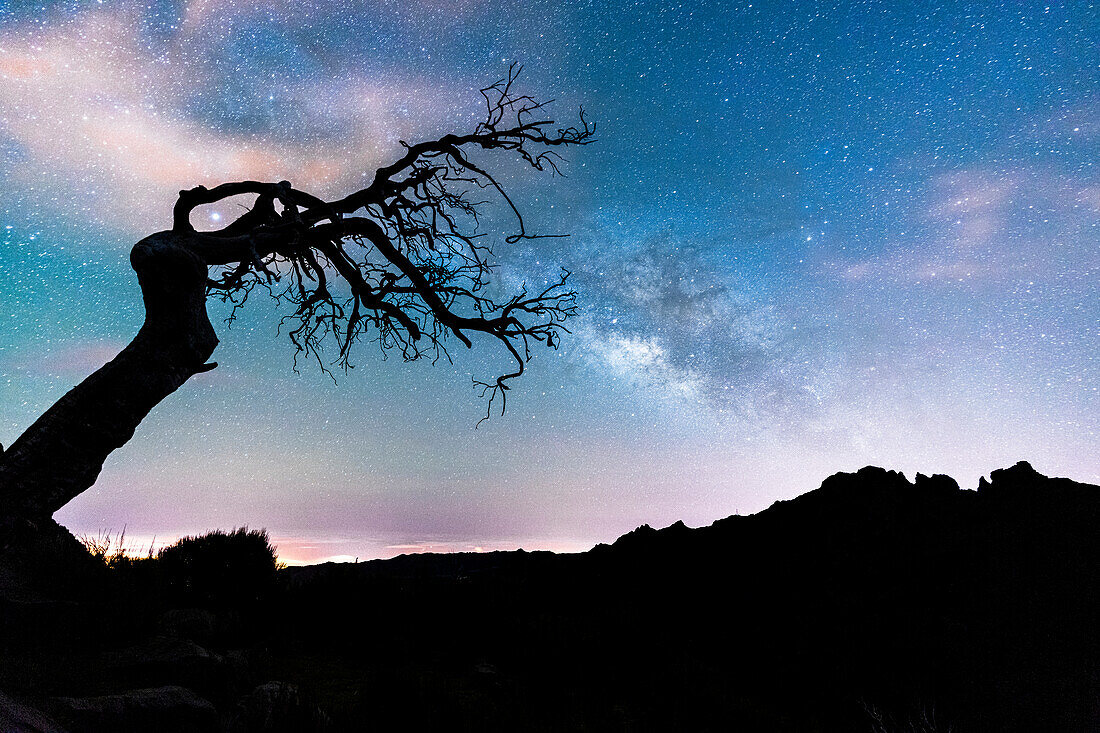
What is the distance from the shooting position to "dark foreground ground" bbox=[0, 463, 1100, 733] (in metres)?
5.36

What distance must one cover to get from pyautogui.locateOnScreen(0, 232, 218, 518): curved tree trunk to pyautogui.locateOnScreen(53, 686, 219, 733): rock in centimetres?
204

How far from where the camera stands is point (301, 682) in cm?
638

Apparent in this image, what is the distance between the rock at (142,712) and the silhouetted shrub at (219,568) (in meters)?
4.58

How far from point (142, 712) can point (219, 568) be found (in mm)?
5513

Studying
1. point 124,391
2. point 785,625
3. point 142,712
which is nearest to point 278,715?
point 142,712

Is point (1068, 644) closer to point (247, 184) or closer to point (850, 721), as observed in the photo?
point (850, 721)

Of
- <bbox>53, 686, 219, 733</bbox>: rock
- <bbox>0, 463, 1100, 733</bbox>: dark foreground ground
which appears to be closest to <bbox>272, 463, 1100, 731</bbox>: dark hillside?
<bbox>0, 463, 1100, 733</bbox>: dark foreground ground

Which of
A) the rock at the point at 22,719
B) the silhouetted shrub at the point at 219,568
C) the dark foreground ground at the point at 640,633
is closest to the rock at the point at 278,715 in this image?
the dark foreground ground at the point at 640,633

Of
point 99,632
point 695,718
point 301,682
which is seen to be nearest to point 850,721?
point 695,718

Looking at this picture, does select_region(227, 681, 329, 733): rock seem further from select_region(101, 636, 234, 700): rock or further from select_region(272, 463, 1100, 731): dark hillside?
select_region(101, 636, 234, 700): rock

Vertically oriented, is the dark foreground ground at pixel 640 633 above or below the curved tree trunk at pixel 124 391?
below

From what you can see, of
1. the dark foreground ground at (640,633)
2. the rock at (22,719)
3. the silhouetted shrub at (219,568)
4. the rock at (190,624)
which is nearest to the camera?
the rock at (22,719)

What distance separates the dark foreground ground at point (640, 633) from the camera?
5.36 meters

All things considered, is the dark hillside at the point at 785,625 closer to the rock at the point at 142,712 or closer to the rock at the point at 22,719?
the rock at the point at 142,712
